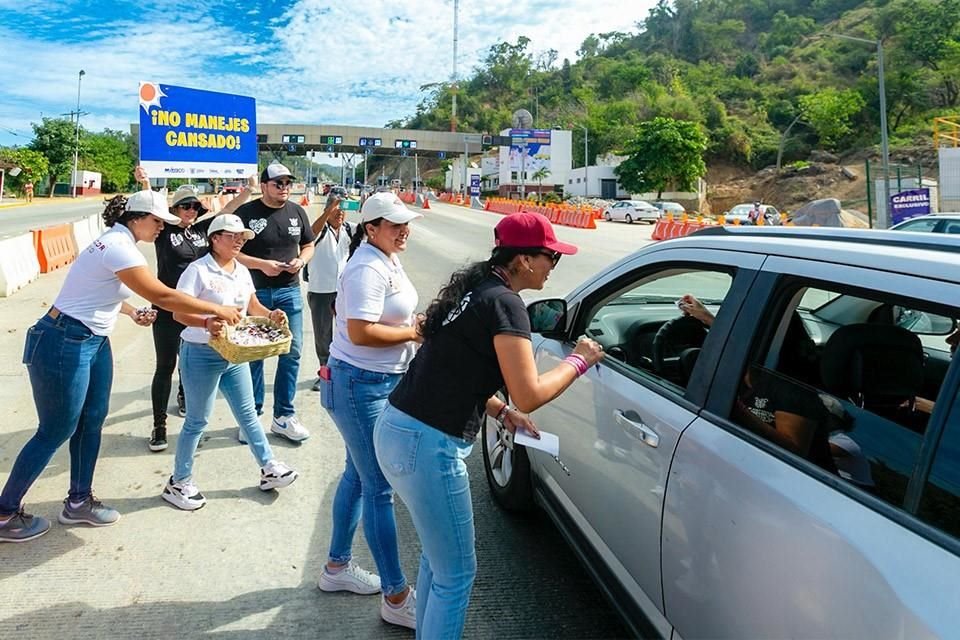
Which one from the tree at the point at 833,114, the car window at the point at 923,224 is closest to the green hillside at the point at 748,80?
the tree at the point at 833,114

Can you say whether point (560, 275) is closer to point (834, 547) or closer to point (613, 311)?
point (613, 311)

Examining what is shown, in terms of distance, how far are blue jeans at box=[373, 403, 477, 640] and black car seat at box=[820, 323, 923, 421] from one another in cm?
126

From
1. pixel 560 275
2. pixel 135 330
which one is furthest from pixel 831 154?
pixel 135 330

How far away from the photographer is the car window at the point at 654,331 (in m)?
2.59

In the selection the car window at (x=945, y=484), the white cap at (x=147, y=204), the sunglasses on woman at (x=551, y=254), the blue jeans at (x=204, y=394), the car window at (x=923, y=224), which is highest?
the car window at (x=923, y=224)

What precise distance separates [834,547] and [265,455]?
326 centimetres

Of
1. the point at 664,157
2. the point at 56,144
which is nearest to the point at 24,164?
the point at 56,144

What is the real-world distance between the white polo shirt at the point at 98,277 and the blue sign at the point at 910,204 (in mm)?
19919

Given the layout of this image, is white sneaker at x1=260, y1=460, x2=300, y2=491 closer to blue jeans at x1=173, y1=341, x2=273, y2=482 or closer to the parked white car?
blue jeans at x1=173, y1=341, x2=273, y2=482

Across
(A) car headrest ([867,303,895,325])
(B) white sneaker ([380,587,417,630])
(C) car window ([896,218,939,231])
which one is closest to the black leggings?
(B) white sneaker ([380,587,417,630])

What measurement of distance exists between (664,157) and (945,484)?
58.9m

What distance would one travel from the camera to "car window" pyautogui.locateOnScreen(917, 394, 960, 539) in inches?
54.4

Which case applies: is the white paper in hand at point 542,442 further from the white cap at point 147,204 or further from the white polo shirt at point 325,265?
the white polo shirt at point 325,265

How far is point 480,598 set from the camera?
297 cm
